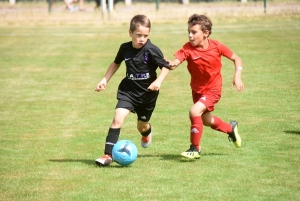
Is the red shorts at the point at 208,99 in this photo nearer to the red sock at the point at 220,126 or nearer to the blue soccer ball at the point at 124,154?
the red sock at the point at 220,126

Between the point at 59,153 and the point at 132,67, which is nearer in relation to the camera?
the point at 132,67

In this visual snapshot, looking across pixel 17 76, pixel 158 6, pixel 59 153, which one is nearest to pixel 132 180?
pixel 59 153

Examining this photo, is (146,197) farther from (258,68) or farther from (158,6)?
(158,6)

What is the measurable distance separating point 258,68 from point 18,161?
987cm

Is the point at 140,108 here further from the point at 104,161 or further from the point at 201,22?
the point at 201,22

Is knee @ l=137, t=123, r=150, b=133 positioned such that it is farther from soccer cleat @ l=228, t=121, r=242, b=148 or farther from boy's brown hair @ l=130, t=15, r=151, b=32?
boy's brown hair @ l=130, t=15, r=151, b=32

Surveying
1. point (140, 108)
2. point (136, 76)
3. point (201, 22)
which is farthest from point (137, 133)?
point (201, 22)

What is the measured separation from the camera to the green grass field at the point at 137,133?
23.7 ft

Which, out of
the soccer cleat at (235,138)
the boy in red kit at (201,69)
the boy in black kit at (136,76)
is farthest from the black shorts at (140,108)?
the soccer cleat at (235,138)

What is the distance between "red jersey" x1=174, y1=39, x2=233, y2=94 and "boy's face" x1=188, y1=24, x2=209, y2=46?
9 centimetres

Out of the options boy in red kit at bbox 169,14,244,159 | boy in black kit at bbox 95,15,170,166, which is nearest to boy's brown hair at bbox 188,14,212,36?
boy in red kit at bbox 169,14,244,159

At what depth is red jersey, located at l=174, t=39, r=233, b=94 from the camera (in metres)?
8.60

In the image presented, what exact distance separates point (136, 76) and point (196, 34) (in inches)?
35.8

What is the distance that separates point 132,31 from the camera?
8383 mm
